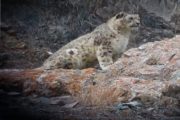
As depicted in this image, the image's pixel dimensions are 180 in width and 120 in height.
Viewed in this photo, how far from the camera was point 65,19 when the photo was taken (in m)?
12.6

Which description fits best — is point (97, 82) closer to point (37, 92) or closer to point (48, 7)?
point (37, 92)

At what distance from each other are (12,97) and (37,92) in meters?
0.41

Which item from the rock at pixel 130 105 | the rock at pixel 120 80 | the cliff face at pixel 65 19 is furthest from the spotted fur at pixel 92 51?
the cliff face at pixel 65 19

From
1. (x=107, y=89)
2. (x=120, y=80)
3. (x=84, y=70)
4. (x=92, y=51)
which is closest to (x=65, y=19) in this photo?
(x=92, y=51)

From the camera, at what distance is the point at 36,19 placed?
41.1ft

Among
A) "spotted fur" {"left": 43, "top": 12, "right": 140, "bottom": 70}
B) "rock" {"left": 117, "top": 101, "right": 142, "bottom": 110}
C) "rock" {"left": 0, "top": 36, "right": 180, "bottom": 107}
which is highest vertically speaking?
"spotted fur" {"left": 43, "top": 12, "right": 140, "bottom": 70}

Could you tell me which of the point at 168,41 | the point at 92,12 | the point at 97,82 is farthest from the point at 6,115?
the point at 92,12

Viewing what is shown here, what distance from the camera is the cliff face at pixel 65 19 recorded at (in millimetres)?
11984

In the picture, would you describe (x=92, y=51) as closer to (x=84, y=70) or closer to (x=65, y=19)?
(x=84, y=70)

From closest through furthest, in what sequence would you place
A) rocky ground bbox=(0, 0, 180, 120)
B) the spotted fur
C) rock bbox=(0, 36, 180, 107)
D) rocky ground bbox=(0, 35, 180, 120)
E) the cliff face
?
rocky ground bbox=(0, 35, 180, 120) → rocky ground bbox=(0, 0, 180, 120) → rock bbox=(0, 36, 180, 107) → the spotted fur → the cliff face

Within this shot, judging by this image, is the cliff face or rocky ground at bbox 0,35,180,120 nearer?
rocky ground at bbox 0,35,180,120

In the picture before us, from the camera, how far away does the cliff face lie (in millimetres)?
11984

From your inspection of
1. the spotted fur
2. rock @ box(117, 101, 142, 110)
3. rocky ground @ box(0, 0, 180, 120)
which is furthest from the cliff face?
rock @ box(117, 101, 142, 110)

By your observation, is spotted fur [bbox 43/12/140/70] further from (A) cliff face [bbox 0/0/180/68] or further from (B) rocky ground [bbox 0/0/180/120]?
(A) cliff face [bbox 0/0/180/68]
